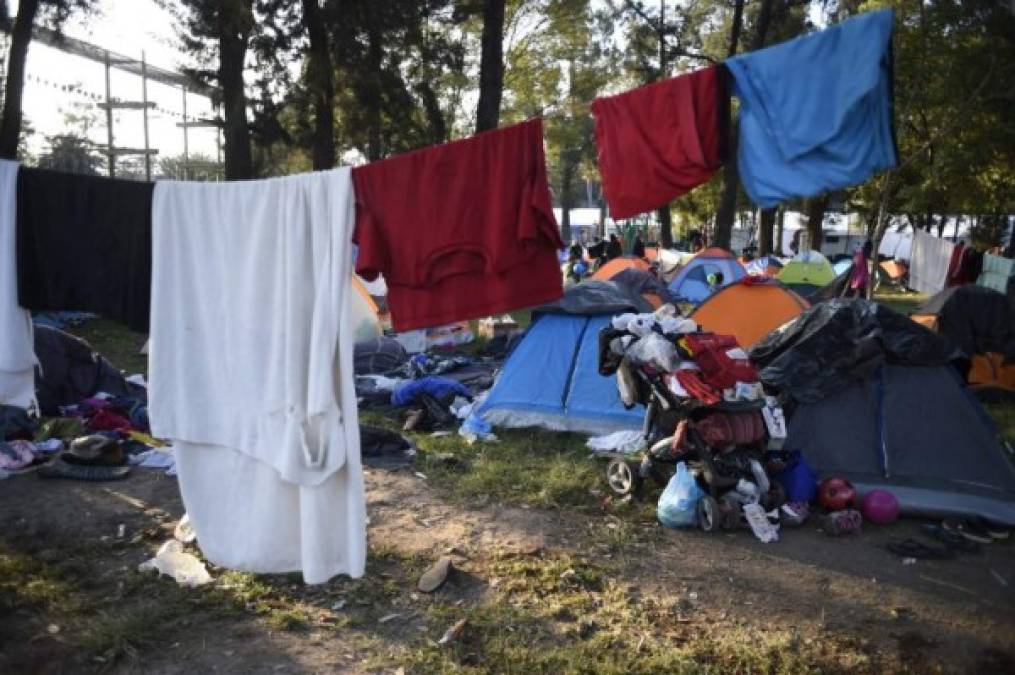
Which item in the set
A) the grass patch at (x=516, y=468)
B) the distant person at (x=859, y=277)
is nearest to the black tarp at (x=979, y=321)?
the grass patch at (x=516, y=468)

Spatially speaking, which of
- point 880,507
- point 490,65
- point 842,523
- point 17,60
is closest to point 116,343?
point 17,60

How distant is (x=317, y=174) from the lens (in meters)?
3.43

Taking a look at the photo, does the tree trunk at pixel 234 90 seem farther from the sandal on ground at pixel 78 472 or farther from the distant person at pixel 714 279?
the distant person at pixel 714 279

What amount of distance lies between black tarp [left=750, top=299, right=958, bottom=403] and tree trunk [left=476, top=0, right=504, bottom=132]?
7.55 metres

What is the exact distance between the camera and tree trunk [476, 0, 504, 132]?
1228 cm

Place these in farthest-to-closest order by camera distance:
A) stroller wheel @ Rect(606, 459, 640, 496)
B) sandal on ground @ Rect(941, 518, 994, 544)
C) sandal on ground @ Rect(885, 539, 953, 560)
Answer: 1. stroller wheel @ Rect(606, 459, 640, 496)
2. sandal on ground @ Rect(941, 518, 994, 544)
3. sandal on ground @ Rect(885, 539, 953, 560)

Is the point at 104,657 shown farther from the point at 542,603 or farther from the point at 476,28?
the point at 476,28

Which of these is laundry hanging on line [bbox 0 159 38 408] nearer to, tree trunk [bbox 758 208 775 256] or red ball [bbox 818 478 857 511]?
red ball [bbox 818 478 857 511]

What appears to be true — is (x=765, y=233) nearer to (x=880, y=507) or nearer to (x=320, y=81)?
(x=320, y=81)

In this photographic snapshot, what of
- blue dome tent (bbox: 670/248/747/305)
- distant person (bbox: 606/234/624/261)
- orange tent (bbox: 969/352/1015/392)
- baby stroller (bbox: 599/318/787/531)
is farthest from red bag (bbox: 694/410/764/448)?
distant person (bbox: 606/234/624/261)

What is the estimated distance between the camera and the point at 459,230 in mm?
3299

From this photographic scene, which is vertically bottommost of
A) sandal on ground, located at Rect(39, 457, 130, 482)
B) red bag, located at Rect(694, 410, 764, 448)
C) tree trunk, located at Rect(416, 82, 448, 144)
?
sandal on ground, located at Rect(39, 457, 130, 482)

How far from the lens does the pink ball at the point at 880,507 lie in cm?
545

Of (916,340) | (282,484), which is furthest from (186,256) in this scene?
(916,340)
